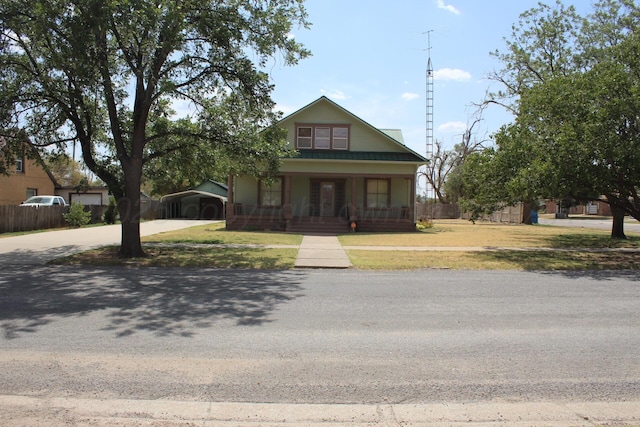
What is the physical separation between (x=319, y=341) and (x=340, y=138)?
21940 millimetres

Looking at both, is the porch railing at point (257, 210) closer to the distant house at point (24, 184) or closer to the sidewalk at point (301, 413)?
the distant house at point (24, 184)

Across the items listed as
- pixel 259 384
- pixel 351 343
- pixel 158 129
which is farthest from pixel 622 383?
pixel 158 129

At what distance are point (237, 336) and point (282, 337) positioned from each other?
586 millimetres

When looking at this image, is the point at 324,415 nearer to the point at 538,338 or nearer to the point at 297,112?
the point at 538,338

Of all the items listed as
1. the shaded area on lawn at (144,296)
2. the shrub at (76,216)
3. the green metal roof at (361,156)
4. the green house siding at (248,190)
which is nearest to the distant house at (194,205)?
the shrub at (76,216)

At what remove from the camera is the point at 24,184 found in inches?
1410

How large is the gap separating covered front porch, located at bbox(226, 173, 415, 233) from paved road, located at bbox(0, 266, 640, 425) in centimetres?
1556

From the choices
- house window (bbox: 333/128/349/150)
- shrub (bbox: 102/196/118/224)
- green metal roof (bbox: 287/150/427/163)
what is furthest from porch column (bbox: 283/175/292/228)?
shrub (bbox: 102/196/118/224)

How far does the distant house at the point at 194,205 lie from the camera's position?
43.8m

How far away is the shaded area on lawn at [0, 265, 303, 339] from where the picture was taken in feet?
22.2

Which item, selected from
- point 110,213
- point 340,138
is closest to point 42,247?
point 340,138

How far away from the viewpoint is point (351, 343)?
5.91 m

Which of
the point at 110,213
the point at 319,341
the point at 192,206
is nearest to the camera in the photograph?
the point at 319,341

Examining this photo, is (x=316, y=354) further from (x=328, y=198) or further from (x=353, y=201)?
(x=328, y=198)
